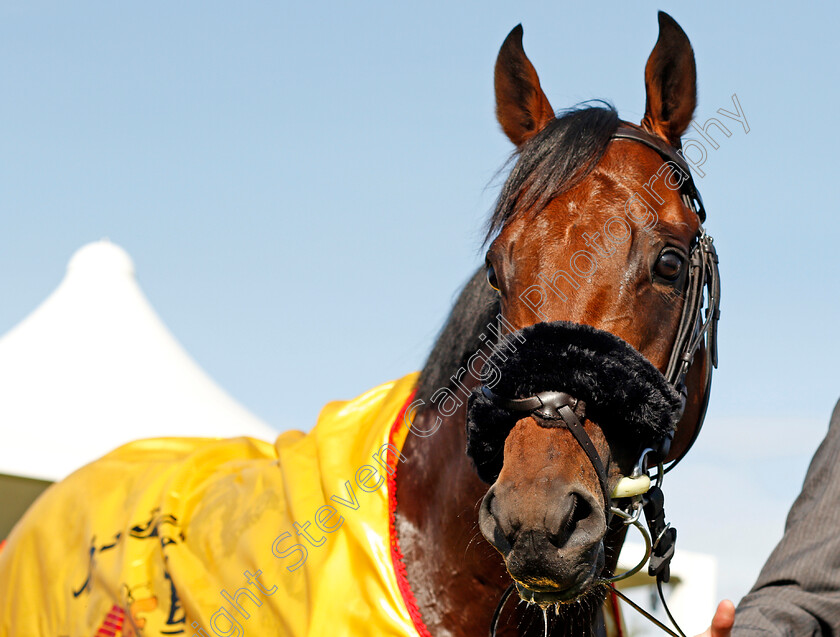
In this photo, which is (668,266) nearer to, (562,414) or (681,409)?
(681,409)

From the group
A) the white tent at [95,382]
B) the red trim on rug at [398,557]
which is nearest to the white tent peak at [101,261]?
the white tent at [95,382]

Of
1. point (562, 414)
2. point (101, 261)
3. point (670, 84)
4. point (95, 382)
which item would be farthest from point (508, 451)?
point (101, 261)

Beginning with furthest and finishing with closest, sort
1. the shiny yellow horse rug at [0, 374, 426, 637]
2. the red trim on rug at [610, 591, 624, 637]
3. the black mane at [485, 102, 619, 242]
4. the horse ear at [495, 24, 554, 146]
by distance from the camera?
the red trim on rug at [610, 591, 624, 637] < the horse ear at [495, 24, 554, 146] < the shiny yellow horse rug at [0, 374, 426, 637] < the black mane at [485, 102, 619, 242]

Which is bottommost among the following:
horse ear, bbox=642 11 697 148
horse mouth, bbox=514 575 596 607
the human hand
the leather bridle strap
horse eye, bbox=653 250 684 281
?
the human hand

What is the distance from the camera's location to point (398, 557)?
99.8 inches

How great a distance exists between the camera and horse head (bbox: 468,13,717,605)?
Result: 191 centimetres

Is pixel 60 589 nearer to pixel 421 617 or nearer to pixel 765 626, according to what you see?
pixel 421 617

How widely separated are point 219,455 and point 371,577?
53.0 inches

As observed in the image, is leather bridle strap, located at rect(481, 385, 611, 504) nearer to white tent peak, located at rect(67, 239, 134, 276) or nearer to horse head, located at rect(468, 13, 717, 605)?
horse head, located at rect(468, 13, 717, 605)

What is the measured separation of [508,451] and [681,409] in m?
0.52

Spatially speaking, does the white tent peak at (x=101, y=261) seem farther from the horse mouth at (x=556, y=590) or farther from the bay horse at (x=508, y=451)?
the horse mouth at (x=556, y=590)

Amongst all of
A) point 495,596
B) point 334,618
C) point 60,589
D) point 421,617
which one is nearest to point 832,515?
point 495,596

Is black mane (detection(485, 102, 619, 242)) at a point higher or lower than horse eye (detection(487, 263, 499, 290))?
higher

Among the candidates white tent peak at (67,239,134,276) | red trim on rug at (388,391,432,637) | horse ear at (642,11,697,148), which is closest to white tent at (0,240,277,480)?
white tent peak at (67,239,134,276)
